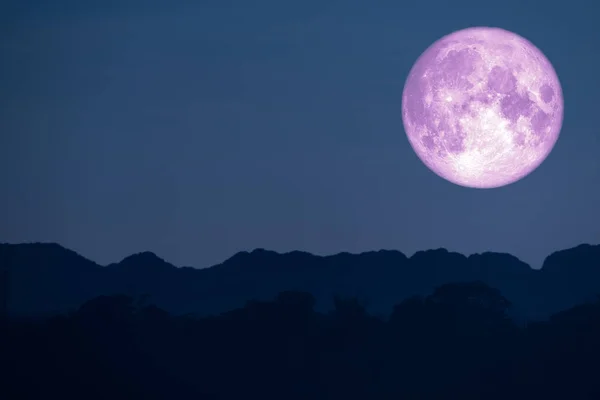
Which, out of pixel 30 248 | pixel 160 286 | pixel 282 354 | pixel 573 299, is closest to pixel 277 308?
pixel 282 354

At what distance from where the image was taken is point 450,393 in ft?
252

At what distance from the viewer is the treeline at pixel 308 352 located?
3009 inches

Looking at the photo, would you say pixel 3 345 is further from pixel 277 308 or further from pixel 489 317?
pixel 489 317

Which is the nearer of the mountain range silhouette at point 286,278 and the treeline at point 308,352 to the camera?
the treeline at point 308,352

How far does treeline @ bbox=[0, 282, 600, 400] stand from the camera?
76.4 m

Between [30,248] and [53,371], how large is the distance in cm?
9743

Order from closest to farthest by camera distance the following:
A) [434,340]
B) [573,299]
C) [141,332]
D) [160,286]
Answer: [434,340] < [141,332] < [573,299] < [160,286]

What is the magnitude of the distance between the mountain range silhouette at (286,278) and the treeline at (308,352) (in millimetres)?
27106

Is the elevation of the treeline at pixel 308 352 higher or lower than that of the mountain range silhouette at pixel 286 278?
lower

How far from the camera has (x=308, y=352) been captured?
84.4m

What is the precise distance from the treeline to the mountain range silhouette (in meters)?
27.1

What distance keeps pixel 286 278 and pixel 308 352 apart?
276 ft

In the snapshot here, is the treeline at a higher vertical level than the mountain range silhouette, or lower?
lower

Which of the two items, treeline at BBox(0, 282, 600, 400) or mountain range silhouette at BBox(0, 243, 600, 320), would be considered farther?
mountain range silhouette at BBox(0, 243, 600, 320)
